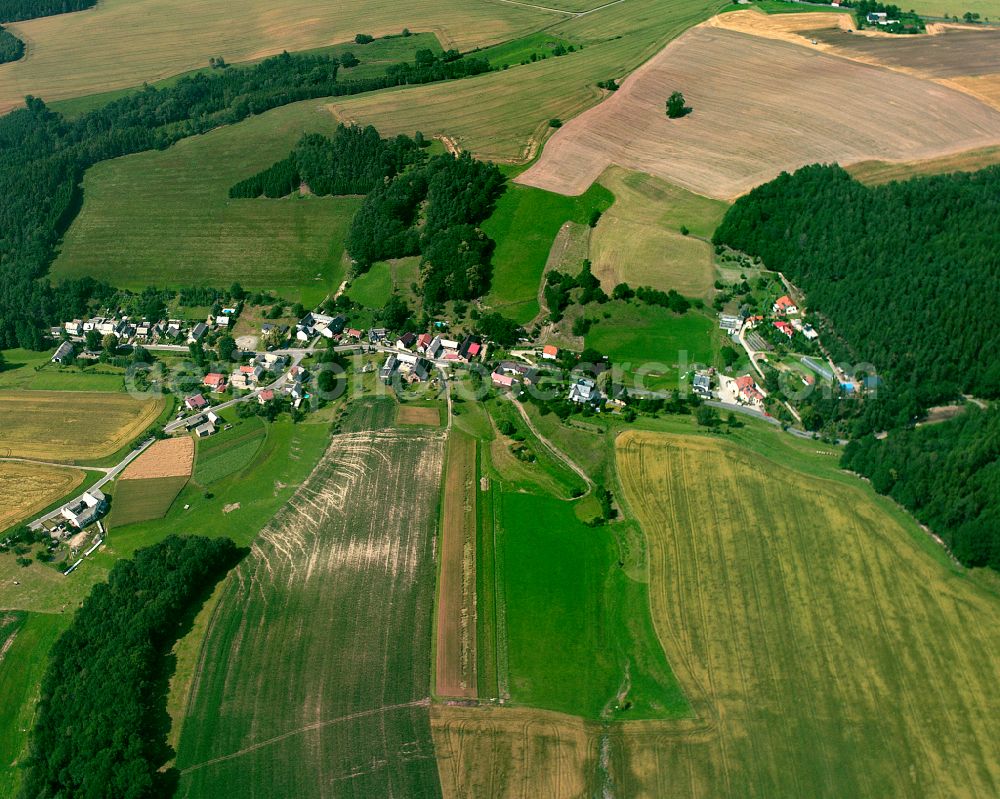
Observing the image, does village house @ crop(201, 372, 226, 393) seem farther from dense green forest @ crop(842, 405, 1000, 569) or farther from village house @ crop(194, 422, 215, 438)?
dense green forest @ crop(842, 405, 1000, 569)

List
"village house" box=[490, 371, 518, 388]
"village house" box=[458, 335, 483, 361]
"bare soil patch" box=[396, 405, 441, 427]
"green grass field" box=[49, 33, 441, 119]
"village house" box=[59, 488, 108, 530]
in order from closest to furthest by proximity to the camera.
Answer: "village house" box=[59, 488, 108, 530] < "bare soil patch" box=[396, 405, 441, 427] < "village house" box=[490, 371, 518, 388] < "village house" box=[458, 335, 483, 361] < "green grass field" box=[49, 33, 441, 119]

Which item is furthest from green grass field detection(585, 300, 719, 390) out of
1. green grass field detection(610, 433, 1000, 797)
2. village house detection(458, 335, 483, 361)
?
green grass field detection(610, 433, 1000, 797)

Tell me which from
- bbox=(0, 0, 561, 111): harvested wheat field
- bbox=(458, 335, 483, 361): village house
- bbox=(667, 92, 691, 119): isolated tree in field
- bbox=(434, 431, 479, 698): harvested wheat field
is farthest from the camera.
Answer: bbox=(0, 0, 561, 111): harvested wheat field

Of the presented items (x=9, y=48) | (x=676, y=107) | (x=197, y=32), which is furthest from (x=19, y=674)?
(x=9, y=48)

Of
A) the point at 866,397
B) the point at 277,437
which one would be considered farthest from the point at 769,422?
the point at 277,437

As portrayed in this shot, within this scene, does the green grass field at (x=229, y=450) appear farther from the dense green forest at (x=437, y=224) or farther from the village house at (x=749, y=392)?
the village house at (x=749, y=392)

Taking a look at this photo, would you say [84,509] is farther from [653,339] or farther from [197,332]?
[653,339]

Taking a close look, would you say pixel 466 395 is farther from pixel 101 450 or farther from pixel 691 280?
pixel 101 450
